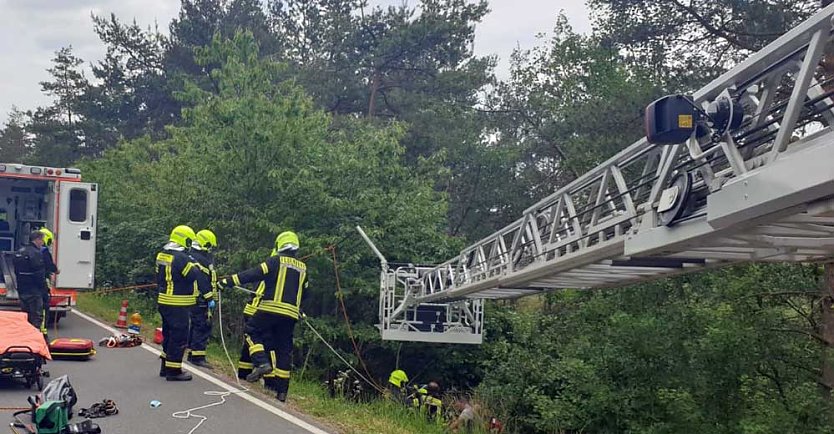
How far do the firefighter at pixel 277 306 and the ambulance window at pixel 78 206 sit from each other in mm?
6392

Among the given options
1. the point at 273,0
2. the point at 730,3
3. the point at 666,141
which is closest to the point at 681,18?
the point at 730,3

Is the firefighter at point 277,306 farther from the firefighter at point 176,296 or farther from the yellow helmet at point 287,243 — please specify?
the firefighter at point 176,296

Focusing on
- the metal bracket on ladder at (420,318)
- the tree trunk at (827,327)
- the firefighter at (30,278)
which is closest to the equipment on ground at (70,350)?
the firefighter at (30,278)

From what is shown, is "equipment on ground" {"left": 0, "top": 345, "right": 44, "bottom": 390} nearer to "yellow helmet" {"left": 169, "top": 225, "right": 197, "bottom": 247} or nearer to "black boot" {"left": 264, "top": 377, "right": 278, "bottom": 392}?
"yellow helmet" {"left": 169, "top": 225, "right": 197, "bottom": 247}

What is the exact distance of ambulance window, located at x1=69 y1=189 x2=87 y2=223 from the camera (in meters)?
13.9

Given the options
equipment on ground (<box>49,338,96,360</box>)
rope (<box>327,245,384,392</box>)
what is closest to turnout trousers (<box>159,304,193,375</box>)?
equipment on ground (<box>49,338,96,360</box>)

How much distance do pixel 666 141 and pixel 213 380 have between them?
6.79m

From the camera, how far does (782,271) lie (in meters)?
12.5

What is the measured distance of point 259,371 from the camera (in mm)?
8844

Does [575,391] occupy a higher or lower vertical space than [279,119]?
lower

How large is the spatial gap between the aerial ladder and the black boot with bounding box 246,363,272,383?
3.08 m

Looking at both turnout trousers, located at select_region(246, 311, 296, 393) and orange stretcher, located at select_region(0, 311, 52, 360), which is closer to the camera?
orange stretcher, located at select_region(0, 311, 52, 360)

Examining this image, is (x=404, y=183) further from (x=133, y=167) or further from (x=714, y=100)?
(x=714, y=100)

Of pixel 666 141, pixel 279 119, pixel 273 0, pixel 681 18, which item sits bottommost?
pixel 666 141
